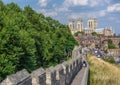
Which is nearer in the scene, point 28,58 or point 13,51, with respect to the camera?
point 13,51

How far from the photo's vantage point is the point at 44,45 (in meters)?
46.6

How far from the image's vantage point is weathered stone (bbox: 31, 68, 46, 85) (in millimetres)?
12745

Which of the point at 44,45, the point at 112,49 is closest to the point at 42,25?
the point at 44,45

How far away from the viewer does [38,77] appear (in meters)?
13.1

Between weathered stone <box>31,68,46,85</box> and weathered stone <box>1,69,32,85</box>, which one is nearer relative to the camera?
weathered stone <box>1,69,32,85</box>

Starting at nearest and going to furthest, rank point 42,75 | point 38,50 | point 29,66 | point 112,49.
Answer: point 42,75 < point 29,66 < point 38,50 < point 112,49

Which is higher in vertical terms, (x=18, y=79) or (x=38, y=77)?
(x=18, y=79)

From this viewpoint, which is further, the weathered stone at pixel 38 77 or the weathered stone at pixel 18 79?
the weathered stone at pixel 38 77

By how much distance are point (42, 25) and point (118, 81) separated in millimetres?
17946

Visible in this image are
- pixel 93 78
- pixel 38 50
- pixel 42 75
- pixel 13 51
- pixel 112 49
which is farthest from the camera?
pixel 112 49

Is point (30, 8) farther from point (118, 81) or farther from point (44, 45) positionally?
point (118, 81)

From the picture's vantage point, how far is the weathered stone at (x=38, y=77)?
1274 centimetres

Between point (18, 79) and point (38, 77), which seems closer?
point (18, 79)

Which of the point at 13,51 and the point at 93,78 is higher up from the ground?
the point at 13,51
